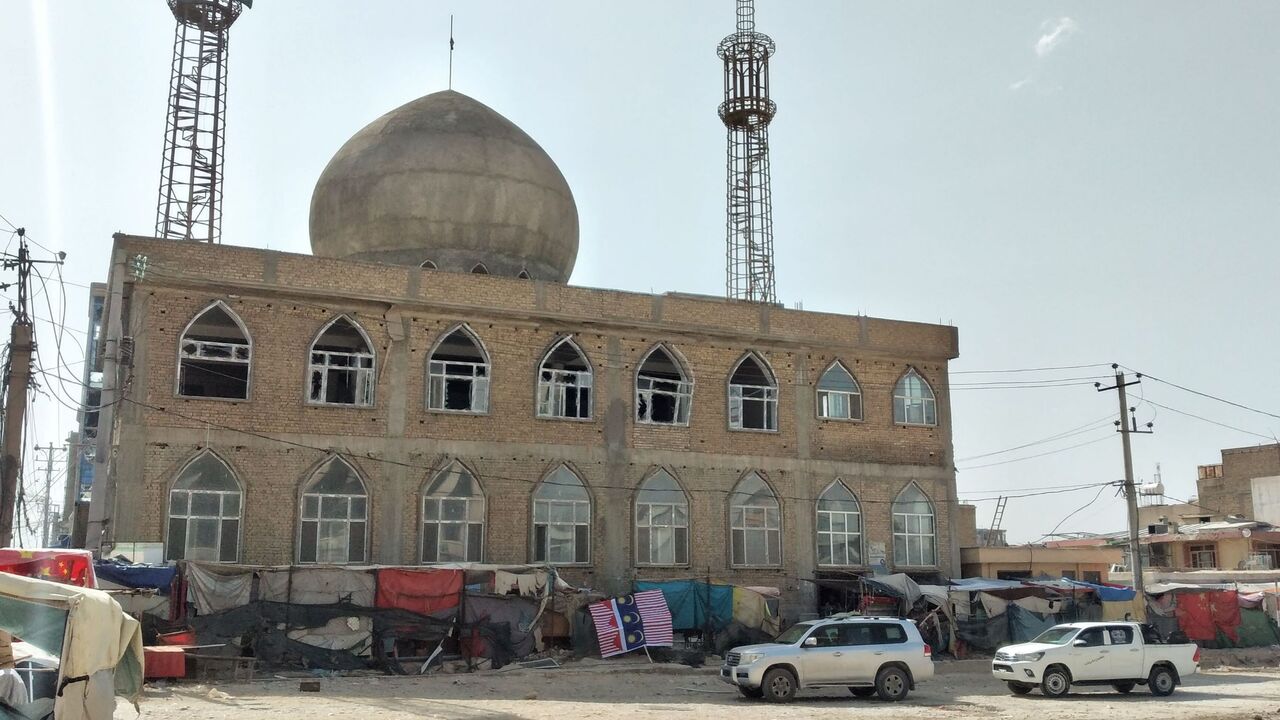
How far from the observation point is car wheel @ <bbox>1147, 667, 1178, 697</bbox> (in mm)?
20203

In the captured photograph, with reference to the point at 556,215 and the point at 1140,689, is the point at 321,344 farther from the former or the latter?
the point at 1140,689

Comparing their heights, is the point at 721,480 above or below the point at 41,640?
above

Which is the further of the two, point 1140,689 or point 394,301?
point 394,301

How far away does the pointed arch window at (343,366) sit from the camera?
25.0 m

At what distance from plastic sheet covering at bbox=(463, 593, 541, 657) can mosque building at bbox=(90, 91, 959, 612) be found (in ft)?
10.3

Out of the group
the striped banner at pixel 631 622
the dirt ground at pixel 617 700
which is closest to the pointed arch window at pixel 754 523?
the striped banner at pixel 631 622

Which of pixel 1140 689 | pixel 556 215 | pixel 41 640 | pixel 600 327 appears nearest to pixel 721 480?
pixel 600 327

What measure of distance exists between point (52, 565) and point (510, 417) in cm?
1128

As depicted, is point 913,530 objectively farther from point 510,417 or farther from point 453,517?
point 453,517

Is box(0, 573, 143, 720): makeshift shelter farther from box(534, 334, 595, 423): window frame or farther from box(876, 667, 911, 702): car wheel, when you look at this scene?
box(534, 334, 595, 423): window frame

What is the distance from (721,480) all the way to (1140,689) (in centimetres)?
1009

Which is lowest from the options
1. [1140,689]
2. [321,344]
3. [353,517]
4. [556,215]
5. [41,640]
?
[1140,689]

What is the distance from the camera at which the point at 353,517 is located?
24.8m

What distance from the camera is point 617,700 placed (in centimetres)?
1848
